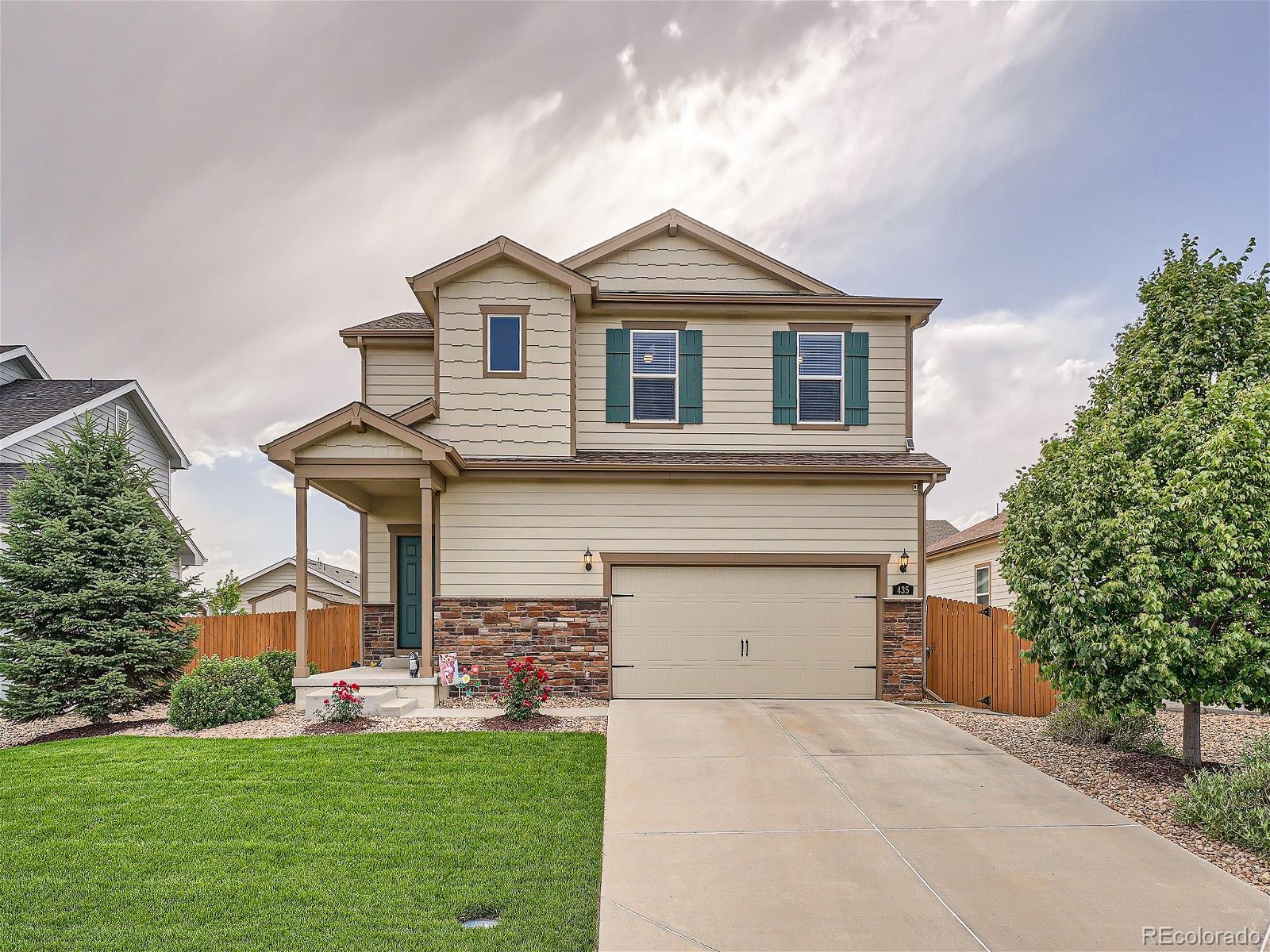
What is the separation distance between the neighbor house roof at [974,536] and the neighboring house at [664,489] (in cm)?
683

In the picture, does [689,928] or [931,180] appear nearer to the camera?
[689,928]

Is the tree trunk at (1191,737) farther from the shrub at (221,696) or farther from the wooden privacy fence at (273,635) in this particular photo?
the wooden privacy fence at (273,635)

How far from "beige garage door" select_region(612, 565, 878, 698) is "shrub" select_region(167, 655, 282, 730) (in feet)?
16.4

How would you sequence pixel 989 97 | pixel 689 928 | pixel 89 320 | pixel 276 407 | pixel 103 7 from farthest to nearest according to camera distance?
pixel 276 407
pixel 89 320
pixel 989 97
pixel 103 7
pixel 689 928

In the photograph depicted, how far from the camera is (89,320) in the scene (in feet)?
62.2

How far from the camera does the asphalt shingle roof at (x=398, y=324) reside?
1240cm

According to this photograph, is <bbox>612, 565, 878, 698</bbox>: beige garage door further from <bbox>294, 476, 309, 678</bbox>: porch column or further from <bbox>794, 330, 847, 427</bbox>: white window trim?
<bbox>294, 476, 309, 678</bbox>: porch column

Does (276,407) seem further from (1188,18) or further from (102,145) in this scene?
(1188,18)

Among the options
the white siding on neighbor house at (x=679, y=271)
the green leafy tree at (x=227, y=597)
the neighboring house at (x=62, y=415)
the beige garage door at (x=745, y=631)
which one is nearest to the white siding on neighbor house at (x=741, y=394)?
the white siding on neighbor house at (x=679, y=271)

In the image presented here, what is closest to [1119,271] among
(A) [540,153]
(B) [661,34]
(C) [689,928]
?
(B) [661,34]

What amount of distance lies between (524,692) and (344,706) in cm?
230

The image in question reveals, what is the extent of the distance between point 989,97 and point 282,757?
16816 mm

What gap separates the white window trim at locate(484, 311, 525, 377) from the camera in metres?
11.4

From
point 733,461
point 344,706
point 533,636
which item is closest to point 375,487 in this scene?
point 533,636
